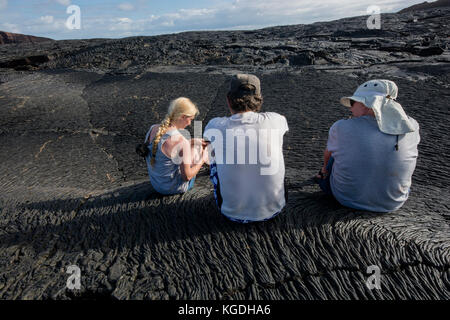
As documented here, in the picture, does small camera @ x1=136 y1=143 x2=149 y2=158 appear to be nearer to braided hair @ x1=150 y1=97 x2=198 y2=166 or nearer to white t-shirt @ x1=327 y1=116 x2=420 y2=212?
braided hair @ x1=150 y1=97 x2=198 y2=166

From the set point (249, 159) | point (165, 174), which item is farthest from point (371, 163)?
point (165, 174)

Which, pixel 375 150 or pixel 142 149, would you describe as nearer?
pixel 375 150

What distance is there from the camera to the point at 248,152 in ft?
Answer: 6.08

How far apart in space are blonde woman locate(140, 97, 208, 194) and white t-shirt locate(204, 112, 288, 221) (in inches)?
17.4

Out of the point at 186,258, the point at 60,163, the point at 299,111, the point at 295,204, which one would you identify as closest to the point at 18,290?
the point at 186,258

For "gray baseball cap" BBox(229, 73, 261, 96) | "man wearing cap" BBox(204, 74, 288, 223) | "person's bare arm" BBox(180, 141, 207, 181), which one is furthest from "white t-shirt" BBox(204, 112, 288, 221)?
"person's bare arm" BBox(180, 141, 207, 181)

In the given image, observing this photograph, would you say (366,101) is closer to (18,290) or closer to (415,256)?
(415,256)

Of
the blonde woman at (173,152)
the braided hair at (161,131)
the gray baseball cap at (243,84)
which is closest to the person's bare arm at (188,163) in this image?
the blonde woman at (173,152)

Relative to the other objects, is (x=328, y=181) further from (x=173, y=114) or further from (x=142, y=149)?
(x=142, y=149)

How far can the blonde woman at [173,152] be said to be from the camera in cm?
237

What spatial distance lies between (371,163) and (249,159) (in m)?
0.84

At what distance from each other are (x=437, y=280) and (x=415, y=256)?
0.16 meters

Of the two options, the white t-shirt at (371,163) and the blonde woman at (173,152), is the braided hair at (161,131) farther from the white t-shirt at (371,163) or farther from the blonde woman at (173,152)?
the white t-shirt at (371,163)

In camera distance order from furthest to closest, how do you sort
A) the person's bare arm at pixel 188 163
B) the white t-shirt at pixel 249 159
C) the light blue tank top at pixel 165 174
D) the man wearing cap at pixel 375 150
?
1. the light blue tank top at pixel 165 174
2. the person's bare arm at pixel 188 163
3. the man wearing cap at pixel 375 150
4. the white t-shirt at pixel 249 159
